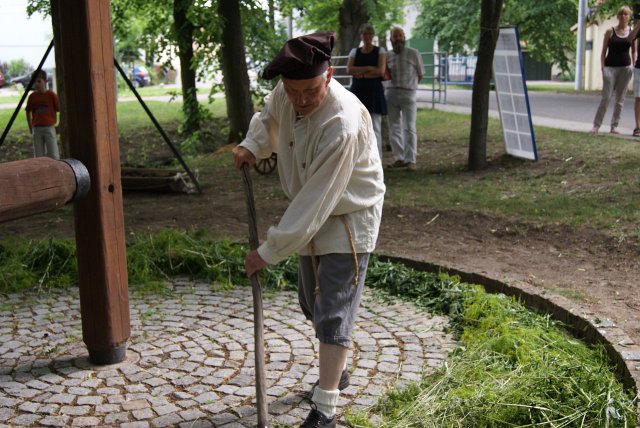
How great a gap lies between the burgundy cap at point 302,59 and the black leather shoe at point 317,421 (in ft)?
4.93

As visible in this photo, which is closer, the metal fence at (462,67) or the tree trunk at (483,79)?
the tree trunk at (483,79)

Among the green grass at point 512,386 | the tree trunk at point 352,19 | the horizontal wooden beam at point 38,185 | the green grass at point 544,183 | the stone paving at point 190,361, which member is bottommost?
the stone paving at point 190,361

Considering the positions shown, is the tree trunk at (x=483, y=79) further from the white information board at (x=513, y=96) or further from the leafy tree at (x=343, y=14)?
the leafy tree at (x=343, y=14)

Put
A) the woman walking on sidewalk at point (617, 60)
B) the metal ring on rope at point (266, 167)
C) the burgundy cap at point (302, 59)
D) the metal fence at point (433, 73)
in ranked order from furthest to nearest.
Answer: the metal fence at point (433, 73) < the woman walking on sidewalk at point (617, 60) < the metal ring on rope at point (266, 167) < the burgundy cap at point (302, 59)

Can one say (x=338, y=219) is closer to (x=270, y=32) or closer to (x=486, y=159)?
(x=486, y=159)

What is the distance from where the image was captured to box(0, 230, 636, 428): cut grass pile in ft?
12.5

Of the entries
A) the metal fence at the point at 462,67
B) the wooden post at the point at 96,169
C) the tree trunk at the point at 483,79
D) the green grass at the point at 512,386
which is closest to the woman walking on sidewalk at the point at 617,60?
the tree trunk at the point at 483,79

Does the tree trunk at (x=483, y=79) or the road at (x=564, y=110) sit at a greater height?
the tree trunk at (x=483, y=79)

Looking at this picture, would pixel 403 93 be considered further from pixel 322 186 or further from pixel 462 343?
pixel 322 186

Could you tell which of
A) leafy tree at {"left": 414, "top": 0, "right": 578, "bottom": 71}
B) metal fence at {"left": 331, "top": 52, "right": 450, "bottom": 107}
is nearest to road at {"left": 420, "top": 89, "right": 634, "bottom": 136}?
metal fence at {"left": 331, "top": 52, "right": 450, "bottom": 107}

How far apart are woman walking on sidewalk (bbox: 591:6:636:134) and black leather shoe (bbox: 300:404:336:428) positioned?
1025cm

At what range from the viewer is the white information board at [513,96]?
11258 millimetres

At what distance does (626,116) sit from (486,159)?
600cm

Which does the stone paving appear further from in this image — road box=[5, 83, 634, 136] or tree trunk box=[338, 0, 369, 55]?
tree trunk box=[338, 0, 369, 55]
